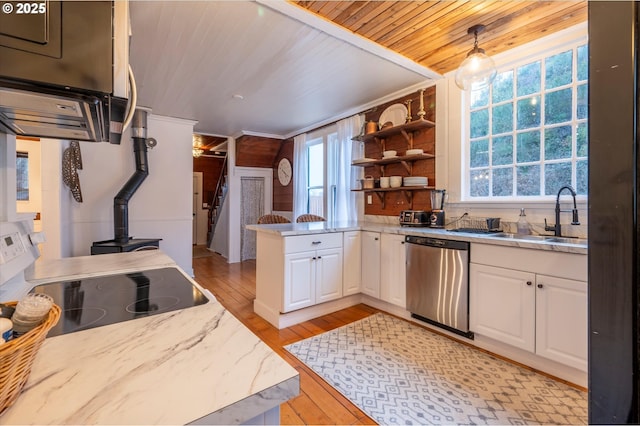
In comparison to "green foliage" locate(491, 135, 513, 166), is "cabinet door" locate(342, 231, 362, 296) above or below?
below

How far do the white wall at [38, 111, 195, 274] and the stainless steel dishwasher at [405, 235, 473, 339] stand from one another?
11.8ft

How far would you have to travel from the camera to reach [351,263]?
10.3ft

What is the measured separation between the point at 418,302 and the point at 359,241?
898mm

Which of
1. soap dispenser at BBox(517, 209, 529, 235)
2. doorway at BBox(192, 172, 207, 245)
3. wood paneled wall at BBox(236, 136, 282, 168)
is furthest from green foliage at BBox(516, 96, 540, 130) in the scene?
doorway at BBox(192, 172, 207, 245)

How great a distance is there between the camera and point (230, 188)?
18.3 feet

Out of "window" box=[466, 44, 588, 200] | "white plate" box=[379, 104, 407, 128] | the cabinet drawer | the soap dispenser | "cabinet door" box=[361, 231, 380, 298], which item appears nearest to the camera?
"window" box=[466, 44, 588, 200]

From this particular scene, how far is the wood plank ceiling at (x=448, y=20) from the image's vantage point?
2.01m

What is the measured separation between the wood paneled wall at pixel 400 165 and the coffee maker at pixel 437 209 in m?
0.19

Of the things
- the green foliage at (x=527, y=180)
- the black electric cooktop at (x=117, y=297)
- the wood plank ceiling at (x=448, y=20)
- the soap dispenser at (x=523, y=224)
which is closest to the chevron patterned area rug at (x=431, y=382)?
the soap dispenser at (x=523, y=224)

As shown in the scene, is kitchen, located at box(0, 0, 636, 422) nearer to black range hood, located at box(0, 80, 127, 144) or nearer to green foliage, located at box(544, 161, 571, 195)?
green foliage, located at box(544, 161, 571, 195)

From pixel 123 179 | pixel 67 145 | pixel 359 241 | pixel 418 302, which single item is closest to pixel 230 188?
pixel 123 179

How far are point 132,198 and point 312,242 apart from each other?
3068mm

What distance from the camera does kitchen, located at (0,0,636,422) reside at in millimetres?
3646

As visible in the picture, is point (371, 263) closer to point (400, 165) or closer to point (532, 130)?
point (400, 165)
